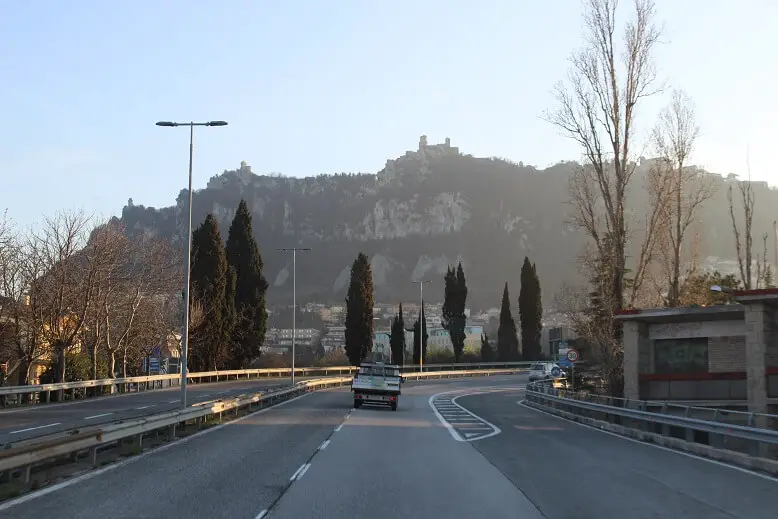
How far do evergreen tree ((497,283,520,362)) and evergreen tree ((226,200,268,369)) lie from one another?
1302 inches

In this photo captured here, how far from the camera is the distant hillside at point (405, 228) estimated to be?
5758 inches

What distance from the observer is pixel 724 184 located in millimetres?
54094

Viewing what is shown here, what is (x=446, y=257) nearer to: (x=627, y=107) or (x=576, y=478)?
(x=627, y=107)

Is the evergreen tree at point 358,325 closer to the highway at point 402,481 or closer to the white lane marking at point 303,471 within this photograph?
the highway at point 402,481

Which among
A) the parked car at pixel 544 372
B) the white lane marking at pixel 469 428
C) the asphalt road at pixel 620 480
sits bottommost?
the parked car at pixel 544 372

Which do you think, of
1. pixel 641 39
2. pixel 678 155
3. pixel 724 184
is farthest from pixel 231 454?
pixel 724 184

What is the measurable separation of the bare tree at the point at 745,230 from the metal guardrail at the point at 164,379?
3723cm

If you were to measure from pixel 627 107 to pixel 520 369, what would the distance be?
2236 inches

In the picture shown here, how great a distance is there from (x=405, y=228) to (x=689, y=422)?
6773 inches

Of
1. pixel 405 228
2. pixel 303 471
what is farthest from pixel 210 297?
pixel 405 228

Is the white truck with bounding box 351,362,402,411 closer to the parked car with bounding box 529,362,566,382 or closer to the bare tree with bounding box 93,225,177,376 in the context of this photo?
the bare tree with bounding box 93,225,177,376

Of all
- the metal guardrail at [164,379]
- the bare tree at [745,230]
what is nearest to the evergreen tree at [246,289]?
the metal guardrail at [164,379]

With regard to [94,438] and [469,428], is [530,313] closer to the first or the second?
[469,428]

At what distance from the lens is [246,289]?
70125 millimetres
